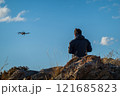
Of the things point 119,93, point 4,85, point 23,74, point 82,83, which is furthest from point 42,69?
point 119,93

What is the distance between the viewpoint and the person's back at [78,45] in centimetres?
984

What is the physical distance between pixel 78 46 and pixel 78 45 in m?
0.05

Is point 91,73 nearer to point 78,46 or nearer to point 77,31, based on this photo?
point 78,46

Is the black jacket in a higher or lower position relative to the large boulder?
higher

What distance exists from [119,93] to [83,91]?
2.64ft

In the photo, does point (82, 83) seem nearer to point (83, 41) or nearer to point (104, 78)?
point (104, 78)

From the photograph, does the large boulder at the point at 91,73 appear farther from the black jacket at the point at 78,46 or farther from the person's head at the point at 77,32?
the person's head at the point at 77,32

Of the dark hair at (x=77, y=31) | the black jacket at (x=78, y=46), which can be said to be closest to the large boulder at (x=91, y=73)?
the black jacket at (x=78, y=46)

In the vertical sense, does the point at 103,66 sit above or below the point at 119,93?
above

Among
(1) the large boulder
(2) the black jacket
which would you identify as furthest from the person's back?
(1) the large boulder

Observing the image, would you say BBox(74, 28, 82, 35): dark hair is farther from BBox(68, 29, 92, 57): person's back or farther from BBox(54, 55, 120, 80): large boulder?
BBox(54, 55, 120, 80): large boulder

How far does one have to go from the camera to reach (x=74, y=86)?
4.96 meters

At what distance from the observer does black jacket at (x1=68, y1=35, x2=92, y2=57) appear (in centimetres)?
983

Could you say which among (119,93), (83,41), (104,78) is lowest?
(119,93)
